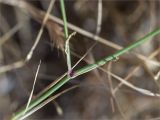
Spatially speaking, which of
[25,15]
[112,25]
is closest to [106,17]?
[112,25]

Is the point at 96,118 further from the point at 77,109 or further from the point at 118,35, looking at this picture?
the point at 118,35

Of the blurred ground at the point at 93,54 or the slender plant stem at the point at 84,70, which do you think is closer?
the slender plant stem at the point at 84,70

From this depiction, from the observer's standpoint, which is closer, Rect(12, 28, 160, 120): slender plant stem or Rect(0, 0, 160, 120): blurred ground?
Rect(12, 28, 160, 120): slender plant stem

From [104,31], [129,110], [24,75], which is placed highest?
[104,31]

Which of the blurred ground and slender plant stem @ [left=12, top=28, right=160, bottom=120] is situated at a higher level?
the blurred ground

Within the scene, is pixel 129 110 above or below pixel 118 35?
below

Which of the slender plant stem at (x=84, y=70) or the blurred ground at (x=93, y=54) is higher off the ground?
the blurred ground at (x=93, y=54)

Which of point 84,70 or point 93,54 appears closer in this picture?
point 84,70

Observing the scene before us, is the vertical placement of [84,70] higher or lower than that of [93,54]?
lower

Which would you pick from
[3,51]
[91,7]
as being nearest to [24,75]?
[3,51]

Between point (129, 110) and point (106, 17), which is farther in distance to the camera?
point (106, 17)
